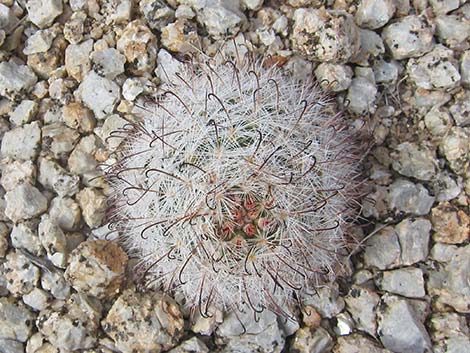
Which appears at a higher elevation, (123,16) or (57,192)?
(123,16)

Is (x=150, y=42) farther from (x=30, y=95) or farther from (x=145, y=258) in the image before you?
(x=145, y=258)

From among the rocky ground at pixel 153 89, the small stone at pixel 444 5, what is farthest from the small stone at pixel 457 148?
the small stone at pixel 444 5

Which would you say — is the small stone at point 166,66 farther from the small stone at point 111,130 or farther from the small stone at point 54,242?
the small stone at point 54,242

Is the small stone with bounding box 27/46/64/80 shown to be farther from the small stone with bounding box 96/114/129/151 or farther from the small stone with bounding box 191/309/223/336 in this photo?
the small stone with bounding box 191/309/223/336

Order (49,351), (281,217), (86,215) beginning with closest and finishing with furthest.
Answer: (281,217)
(49,351)
(86,215)

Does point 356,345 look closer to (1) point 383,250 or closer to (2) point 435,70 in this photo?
(1) point 383,250

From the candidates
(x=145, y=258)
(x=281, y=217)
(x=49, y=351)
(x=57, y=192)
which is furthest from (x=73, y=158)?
(x=281, y=217)

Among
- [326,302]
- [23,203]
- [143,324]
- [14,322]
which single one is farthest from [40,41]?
[326,302]
